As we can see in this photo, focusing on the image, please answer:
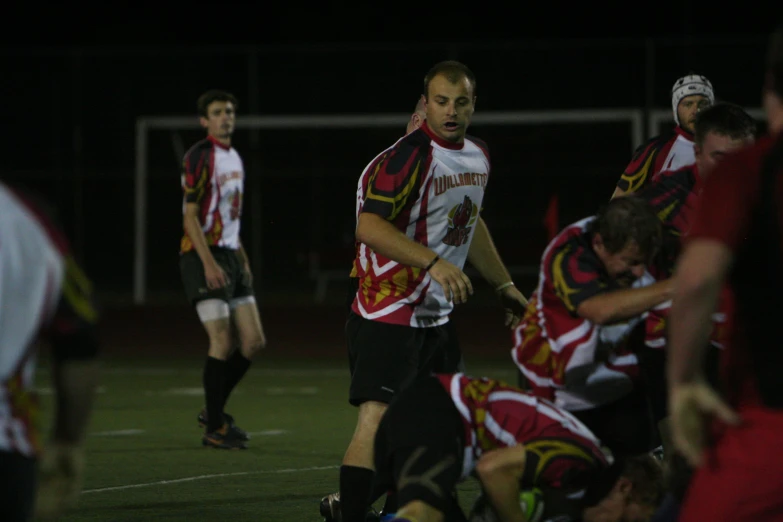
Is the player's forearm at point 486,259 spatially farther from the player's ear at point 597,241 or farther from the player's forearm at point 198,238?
the player's forearm at point 198,238

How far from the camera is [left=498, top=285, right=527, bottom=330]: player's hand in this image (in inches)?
230

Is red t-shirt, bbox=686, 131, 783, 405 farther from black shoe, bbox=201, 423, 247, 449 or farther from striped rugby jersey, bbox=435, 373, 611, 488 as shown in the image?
black shoe, bbox=201, 423, 247, 449

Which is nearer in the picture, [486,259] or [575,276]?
[575,276]

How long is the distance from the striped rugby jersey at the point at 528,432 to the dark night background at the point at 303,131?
1597 centimetres

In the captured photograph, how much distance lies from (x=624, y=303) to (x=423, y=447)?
2.50 feet

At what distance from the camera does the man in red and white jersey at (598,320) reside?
4.36m

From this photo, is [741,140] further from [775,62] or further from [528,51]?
[528,51]

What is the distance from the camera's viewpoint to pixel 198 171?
884 centimetres

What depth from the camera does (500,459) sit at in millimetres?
4320

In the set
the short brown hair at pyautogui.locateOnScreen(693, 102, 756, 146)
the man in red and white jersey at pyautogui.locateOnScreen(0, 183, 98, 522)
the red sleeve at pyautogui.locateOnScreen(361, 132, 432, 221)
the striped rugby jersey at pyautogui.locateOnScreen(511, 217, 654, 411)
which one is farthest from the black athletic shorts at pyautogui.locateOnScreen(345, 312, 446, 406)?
the man in red and white jersey at pyautogui.locateOnScreen(0, 183, 98, 522)

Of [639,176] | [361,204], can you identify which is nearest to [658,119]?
[639,176]

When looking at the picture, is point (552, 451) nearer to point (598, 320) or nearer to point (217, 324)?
point (598, 320)

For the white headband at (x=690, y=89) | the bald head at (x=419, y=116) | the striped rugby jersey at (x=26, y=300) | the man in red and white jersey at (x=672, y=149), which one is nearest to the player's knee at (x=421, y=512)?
the striped rugby jersey at (x=26, y=300)

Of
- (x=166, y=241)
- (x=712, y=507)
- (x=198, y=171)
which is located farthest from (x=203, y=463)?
(x=166, y=241)
